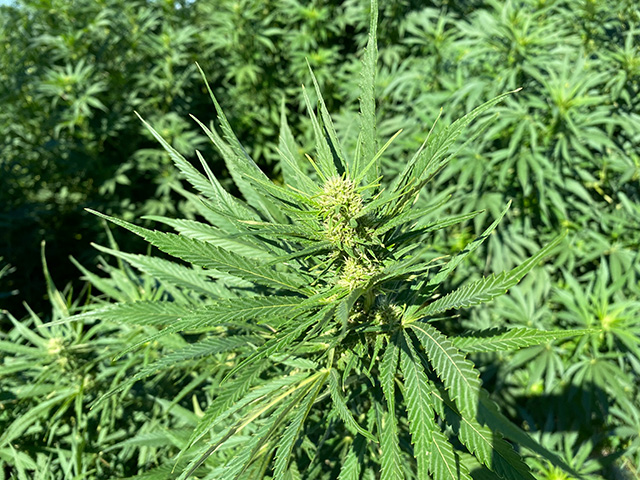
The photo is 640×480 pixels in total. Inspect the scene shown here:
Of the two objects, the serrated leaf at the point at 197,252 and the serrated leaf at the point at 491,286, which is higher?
the serrated leaf at the point at 197,252

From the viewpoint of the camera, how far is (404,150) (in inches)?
112

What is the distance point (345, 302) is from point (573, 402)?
6.86 ft

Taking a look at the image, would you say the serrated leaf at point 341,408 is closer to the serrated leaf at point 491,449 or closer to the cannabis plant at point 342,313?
the cannabis plant at point 342,313

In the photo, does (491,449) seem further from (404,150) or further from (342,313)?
(404,150)

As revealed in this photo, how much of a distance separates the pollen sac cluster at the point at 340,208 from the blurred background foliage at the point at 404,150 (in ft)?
1.38

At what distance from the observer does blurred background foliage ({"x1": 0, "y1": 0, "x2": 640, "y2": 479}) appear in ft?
6.28

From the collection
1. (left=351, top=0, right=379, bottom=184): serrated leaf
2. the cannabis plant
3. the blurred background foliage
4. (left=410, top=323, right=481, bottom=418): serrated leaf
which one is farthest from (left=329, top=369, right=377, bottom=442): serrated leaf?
the blurred background foliage

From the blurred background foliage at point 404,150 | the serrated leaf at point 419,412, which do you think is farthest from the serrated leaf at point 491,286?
the blurred background foliage at point 404,150

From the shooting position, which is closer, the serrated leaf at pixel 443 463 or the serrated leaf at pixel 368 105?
the serrated leaf at pixel 443 463

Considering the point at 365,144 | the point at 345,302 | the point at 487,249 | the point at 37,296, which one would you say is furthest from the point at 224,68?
the point at 345,302

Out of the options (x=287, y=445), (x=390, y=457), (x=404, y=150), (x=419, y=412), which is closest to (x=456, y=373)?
(x=419, y=412)

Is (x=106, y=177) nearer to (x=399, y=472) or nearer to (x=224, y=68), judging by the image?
(x=224, y=68)

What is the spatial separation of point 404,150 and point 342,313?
2.39 metres

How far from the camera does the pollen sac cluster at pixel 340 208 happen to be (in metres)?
0.76
